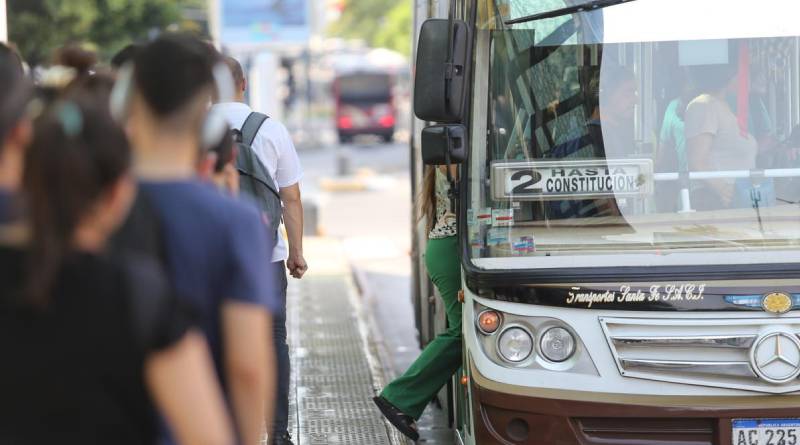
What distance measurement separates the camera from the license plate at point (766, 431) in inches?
197

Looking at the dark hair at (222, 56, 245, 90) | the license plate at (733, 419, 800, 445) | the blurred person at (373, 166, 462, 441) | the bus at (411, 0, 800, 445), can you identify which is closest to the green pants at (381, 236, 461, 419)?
the blurred person at (373, 166, 462, 441)

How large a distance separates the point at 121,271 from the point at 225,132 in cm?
140

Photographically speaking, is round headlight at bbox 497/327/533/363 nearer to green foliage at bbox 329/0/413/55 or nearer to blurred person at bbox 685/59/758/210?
blurred person at bbox 685/59/758/210

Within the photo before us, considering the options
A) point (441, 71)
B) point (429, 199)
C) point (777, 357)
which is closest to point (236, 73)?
point (441, 71)

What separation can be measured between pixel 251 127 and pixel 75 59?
107 centimetres

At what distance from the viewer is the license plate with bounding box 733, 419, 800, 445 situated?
5016 millimetres

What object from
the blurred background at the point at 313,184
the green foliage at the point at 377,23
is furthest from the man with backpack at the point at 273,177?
the green foliage at the point at 377,23

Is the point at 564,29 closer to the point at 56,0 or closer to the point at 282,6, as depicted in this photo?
the point at 56,0

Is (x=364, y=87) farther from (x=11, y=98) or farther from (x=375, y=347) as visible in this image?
(x=11, y=98)

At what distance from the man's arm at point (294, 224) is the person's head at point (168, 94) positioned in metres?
2.80

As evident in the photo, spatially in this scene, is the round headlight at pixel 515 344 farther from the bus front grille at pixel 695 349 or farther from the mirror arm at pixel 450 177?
the mirror arm at pixel 450 177

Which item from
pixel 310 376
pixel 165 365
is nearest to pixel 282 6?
pixel 310 376

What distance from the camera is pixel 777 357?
16.4 feet

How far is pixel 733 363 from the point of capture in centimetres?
502
